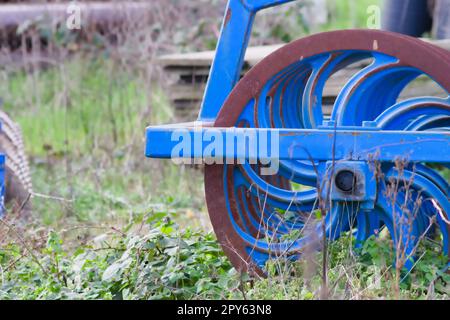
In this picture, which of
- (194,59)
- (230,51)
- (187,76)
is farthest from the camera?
(187,76)

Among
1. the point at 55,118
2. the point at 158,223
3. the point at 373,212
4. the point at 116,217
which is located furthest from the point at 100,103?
the point at 373,212

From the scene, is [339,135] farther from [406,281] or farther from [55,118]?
[55,118]

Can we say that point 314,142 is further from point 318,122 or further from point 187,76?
point 187,76

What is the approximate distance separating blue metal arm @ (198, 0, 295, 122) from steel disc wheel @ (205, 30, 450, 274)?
0.61 feet

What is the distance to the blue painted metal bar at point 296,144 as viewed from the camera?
3346 millimetres

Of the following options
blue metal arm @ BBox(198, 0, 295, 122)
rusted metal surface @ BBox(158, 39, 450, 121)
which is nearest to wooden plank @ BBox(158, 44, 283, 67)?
rusted metal surface @ BBox(158, 39, 450, 121)

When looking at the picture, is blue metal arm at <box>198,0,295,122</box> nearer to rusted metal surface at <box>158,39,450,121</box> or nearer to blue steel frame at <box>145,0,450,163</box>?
blue steel frame at <box>145,0,450,163</box>

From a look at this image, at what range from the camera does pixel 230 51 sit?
151 inches

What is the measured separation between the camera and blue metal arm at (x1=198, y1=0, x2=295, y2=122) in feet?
12.5

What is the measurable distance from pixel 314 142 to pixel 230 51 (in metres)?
0.63

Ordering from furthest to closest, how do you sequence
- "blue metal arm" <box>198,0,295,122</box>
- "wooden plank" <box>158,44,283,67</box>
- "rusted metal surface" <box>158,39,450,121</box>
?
"rusted metal surface" <box>158,39,450,121</box>, "wooden plank" <box>158,44,283,67</box>, "blue metal arm" <box>198,0,295,122</box>

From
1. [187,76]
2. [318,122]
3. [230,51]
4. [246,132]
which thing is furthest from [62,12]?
[246,132]

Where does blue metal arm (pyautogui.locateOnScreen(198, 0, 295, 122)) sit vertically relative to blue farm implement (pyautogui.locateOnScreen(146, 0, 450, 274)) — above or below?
above
